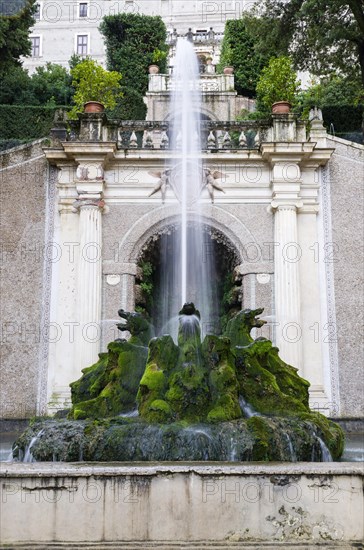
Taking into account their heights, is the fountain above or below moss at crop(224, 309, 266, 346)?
below

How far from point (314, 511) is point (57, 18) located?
5721 cm

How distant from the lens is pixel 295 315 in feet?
45.2

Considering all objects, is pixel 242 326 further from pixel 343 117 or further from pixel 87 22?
pixel 87 22

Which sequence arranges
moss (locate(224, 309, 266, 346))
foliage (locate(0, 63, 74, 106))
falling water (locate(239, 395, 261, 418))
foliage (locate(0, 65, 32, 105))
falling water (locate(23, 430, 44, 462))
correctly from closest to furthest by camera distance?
falling water (locate(23, 430, 44, 462))
falling water (locate(239, 395, 261, 418))
moss (locate(224, 309, 266, 346))
foliage (locate(0, 65, 32, 105))
foliage (locate(0, 63, 74, 106))

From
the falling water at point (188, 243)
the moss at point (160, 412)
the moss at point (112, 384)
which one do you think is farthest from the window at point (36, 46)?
the moss at point (160, 412)

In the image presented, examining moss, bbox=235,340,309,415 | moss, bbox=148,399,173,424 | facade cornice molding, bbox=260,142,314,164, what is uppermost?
facade cornice molding, bbox=260,142,314,164

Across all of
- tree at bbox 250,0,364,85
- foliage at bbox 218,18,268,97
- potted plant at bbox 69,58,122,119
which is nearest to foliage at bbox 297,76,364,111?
foliage at bbox 218,18,268,97

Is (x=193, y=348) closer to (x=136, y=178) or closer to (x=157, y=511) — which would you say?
(x=157, y=511)

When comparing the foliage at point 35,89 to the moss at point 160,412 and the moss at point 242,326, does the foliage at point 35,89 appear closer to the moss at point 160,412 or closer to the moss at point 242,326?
the moss at point 242,326

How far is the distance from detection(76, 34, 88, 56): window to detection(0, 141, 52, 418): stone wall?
141 ft

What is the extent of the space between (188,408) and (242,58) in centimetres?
3110

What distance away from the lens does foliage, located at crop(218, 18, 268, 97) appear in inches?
1373

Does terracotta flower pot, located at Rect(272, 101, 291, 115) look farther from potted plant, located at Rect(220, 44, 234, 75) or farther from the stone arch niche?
potted plant, located at Rect(220, 44, 234, 75)

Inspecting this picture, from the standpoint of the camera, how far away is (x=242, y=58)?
1407 inches
